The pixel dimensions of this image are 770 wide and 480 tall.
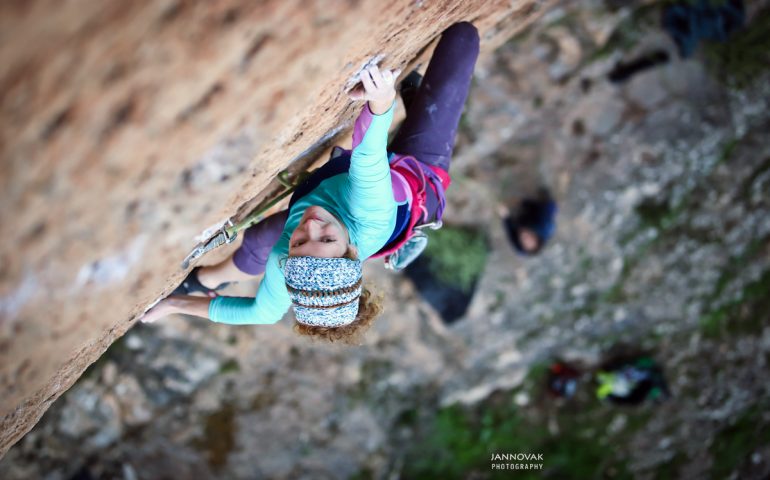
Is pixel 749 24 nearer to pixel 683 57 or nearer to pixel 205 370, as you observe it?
pixel 683 57

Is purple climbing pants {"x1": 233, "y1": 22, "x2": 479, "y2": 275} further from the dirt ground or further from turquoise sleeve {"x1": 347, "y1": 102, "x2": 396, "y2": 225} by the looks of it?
the dirt ground

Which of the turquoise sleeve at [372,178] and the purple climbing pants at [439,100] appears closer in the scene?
the turquoise sleeve at [372,178]

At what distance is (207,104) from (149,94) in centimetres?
16

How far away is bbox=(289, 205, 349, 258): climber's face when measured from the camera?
1925 mm

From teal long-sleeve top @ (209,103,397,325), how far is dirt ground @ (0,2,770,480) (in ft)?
8.95

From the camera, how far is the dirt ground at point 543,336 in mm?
4988

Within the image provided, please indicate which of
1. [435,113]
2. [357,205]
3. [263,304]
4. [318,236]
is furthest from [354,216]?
[435,113]

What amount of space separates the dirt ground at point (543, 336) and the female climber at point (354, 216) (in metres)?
2.43

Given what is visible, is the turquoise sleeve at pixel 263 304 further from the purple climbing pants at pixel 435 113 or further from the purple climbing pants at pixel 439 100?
the purple climbing pants at pixel 439 100

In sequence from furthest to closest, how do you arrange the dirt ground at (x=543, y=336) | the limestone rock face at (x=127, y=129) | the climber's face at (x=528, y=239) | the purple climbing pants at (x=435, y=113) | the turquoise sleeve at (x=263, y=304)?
the climber's face at (x=528, y=239) < the dirt ground at (x=543, y=336) < the purple climbing pants at (x=435, y=113) < the turquoise sleeve at (x=263, y=304) < the limestone rock face at (x=127, y=129)

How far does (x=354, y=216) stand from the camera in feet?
6.84

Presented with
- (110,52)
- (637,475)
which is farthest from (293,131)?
(637,475)

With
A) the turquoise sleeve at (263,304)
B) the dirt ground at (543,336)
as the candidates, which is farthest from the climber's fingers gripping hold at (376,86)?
the dirt ground at (543,336)

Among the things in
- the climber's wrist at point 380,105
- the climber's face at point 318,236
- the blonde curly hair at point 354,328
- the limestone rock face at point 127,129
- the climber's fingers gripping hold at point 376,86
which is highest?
the limestone rock face at point 127,129
